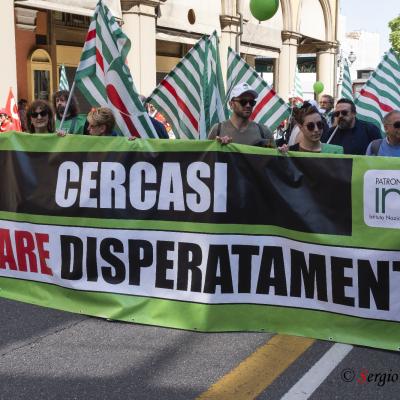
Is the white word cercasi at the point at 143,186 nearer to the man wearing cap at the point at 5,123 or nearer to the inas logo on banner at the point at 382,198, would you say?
the inas logo on banner at the point at 382,198

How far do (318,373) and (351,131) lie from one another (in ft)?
11.6

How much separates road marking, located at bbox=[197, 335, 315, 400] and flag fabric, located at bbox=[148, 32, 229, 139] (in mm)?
3286

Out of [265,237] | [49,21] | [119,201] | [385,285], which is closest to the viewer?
[385,285]

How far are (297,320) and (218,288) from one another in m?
0.55

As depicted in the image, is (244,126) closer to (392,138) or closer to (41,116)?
(392,138)

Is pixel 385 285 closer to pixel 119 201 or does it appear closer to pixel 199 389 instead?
pixel 199 389

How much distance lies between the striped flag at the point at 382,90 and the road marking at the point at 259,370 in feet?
14.5

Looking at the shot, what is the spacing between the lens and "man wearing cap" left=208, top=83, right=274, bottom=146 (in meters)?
5.99

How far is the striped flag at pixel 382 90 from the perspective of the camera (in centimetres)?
813

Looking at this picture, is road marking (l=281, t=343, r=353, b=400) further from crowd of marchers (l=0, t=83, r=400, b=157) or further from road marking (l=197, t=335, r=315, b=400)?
crowd of marchers (l=0, t=83, r=400, b=157)

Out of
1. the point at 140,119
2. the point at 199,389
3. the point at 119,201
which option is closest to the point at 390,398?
the point at 199,389

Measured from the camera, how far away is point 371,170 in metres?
4.21

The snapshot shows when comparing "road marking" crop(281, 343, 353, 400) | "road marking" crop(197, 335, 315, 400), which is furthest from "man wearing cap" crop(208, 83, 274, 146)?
"road marking" crop(281, 343, 353, 400)

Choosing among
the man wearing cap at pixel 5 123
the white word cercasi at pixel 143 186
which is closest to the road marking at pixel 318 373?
the white word cercasi at pixel 143 186
